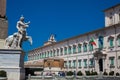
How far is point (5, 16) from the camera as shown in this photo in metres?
21.5

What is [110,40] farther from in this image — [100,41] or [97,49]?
[97,49]

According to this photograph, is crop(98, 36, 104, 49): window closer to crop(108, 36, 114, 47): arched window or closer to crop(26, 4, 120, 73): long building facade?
crop(26, 4, 120, 73): long building facade

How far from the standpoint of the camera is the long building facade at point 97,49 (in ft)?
135

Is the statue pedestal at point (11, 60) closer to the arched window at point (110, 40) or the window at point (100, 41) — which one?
A: the arched window at point (110, 40)

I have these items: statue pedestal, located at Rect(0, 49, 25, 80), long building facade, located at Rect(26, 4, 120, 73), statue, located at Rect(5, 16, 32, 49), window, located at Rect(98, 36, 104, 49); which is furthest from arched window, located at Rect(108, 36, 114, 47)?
statue pedestal, located at Rect(0, 49, 25, 80)

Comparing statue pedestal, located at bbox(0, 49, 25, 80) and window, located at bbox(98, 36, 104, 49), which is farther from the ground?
window, located at bbox(98, 36, 104, 49)

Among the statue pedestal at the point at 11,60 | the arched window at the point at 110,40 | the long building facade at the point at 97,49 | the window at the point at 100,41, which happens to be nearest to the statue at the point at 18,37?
the statue pedestal at the point at 11,60

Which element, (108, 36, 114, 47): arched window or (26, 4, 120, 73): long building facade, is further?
(108, 36, 114, 47): arched window

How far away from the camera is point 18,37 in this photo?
20.0 metres

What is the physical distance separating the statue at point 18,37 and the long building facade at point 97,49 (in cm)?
2303

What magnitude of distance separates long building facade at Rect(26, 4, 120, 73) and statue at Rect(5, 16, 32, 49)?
23.0 metres

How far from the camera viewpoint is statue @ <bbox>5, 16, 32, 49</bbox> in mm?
19859

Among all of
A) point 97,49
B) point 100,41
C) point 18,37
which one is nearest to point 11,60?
point 18,37

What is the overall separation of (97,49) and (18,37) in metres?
27.1
